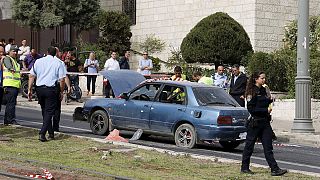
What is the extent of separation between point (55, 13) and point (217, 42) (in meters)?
8.43

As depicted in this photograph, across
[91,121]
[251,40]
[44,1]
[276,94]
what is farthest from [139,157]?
[44,1]

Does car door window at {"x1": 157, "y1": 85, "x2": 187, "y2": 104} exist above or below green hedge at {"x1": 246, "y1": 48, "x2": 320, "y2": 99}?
below

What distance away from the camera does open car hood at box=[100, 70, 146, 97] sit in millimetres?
18547

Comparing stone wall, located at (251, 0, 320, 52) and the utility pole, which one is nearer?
the utility pole

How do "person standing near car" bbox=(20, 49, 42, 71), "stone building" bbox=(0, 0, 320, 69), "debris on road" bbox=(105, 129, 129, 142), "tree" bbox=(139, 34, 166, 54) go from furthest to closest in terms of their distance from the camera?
"tree" bbox=(139, 34, 166, 54) < "stone building" bbox=(0, 0, 320, 69) < "person standing near car" bbox=(20, 49, 42, 71) < "debris on road" bbox=(105, 129, 129, 142)

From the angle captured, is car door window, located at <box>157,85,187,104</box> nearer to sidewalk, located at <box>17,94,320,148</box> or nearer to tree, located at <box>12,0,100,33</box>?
sidewalk, located at <box>17,94,320,148</box>

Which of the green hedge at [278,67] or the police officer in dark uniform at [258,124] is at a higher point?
the green hedge at [278,67]

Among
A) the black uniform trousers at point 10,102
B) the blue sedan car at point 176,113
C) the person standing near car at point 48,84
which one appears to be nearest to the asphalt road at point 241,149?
the blue sedan car at point 176,113

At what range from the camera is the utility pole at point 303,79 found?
68.3 ft

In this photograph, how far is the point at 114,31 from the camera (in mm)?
33094

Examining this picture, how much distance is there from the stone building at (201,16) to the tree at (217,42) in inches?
65.3

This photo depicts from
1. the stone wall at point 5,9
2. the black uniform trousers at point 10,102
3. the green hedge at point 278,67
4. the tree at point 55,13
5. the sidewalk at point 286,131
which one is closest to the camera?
the black uniform trousers at point 10,102

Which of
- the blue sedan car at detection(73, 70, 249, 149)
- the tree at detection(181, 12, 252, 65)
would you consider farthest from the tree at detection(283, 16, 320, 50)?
the blue sedan car at detection(73, 70, 249, 149)

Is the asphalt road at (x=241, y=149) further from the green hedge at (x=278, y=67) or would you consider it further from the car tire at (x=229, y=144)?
the green hedge at (x=278, y=67)
